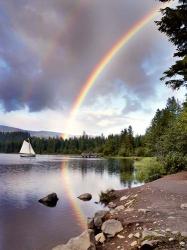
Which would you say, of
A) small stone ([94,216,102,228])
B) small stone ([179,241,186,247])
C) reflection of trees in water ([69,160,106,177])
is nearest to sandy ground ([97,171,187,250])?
small stone ([179,241,186,247])

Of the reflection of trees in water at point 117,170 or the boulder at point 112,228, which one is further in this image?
the reflection of trees in water at point 117,170

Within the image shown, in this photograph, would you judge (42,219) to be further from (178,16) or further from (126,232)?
(178,16)

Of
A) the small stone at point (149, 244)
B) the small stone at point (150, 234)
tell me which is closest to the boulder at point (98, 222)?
the small stone at point (150, 234)

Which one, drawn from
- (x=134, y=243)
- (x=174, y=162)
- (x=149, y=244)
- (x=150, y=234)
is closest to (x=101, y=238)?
(x=134, y=243)

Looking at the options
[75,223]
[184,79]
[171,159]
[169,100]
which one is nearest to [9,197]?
[75,223]

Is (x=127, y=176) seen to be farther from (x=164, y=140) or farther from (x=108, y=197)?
(x=108, y=197)

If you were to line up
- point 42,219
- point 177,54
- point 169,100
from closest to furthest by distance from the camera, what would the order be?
point 177,54 < point 42,219 < point 169,100

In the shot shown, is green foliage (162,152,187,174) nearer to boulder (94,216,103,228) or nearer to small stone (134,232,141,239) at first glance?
boulder (94,216,103,228)

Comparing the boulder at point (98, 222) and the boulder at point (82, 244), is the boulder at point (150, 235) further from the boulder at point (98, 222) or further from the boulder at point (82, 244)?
the boulder at point (98, 222)

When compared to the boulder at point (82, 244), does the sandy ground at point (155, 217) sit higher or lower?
higher

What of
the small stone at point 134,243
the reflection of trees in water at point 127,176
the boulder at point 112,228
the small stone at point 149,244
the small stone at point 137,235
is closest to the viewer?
the small stone at point 149,244

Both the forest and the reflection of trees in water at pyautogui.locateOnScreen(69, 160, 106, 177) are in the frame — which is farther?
the reflection of trees in water at pyautogui.locateOnScreen(69, 160, 106, 177)

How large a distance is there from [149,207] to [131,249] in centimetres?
655

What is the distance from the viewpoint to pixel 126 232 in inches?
597
